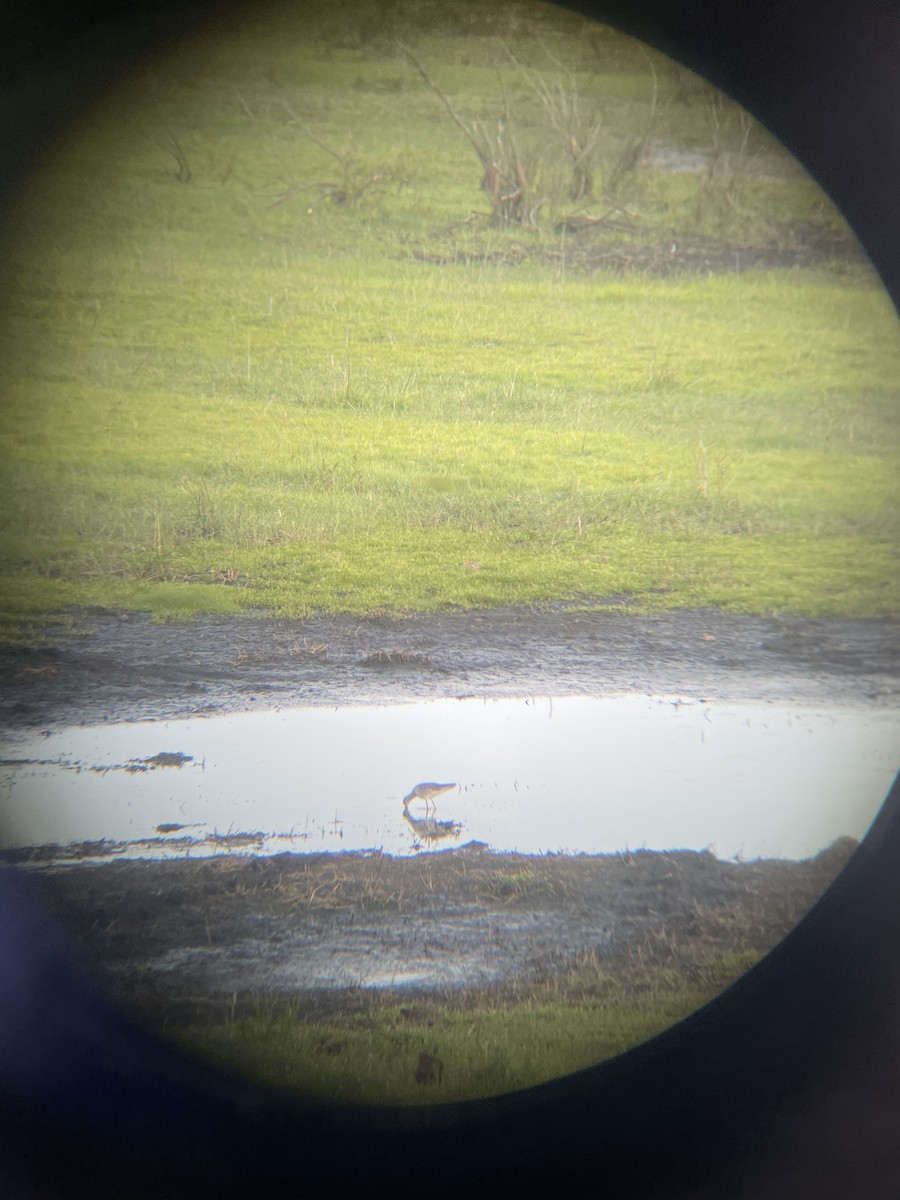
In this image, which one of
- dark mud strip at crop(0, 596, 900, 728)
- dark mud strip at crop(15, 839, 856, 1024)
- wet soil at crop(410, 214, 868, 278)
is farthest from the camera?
wet soil at crop(410, 214, 868, 278)

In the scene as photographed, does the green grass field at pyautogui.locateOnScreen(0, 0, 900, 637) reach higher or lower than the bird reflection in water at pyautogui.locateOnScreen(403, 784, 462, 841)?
higher

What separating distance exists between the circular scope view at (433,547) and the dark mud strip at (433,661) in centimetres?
2

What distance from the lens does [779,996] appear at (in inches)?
50.8

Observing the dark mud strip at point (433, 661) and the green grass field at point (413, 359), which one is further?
the green grass field at point (413, 359)

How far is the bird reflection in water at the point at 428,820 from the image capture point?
108 inches

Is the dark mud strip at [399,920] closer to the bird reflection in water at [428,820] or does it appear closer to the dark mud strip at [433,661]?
the bird reflection in water at [428,820]

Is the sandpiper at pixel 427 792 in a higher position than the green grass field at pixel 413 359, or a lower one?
lower

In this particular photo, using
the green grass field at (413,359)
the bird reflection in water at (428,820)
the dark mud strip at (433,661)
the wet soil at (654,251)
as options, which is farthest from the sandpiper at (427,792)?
the wet soil at (654,251)

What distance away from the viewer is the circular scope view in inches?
89.1

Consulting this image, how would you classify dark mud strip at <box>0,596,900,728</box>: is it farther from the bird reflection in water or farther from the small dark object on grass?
the small dark object on grass

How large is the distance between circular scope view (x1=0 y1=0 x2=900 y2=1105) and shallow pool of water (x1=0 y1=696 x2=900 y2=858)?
0.02 meters

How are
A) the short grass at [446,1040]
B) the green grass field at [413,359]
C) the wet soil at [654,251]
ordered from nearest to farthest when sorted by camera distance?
the short grass at [446,1040]
the green grass field at [413,359]
the wet soil at [654,251]

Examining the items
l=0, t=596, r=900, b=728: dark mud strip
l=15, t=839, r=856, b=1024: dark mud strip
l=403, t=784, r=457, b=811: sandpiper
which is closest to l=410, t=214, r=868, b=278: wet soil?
l=0, t=596, r=900, b=728: dark mud strip

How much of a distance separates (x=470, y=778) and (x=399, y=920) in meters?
0.74
